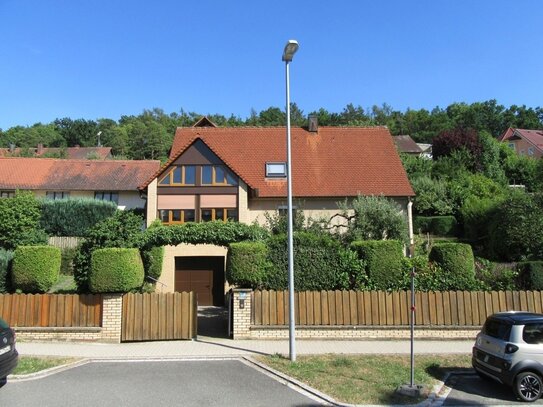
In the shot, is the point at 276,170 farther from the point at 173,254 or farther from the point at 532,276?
the point at 532,276

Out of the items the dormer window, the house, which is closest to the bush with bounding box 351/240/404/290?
the house

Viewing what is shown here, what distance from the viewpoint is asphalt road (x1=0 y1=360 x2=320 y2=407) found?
28.1 ft

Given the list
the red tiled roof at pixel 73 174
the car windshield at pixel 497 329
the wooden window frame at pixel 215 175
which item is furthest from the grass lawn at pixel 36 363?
the red tiled roof at pixel 73 174

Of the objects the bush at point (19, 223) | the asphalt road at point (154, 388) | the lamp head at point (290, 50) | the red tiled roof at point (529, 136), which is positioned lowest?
the asphalt road at point (154, 388)

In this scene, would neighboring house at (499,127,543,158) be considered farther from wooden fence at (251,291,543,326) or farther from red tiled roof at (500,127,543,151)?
wooden fence at (251,291,543,326)

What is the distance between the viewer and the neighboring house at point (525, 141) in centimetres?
7642

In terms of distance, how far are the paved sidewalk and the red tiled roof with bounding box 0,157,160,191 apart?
95.9 ft

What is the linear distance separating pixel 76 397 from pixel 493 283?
14013 millimetres

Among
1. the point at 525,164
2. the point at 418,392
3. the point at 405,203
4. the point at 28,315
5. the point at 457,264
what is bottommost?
the point at 418,392

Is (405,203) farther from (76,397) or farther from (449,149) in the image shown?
(449,149)

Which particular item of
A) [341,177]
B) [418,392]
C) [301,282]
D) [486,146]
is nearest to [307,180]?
[341,177]

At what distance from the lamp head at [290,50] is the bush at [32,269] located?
10.1m

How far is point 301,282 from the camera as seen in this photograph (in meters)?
15.6

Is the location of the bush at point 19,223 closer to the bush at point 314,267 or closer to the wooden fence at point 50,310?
the wooden fence at point 50,310
